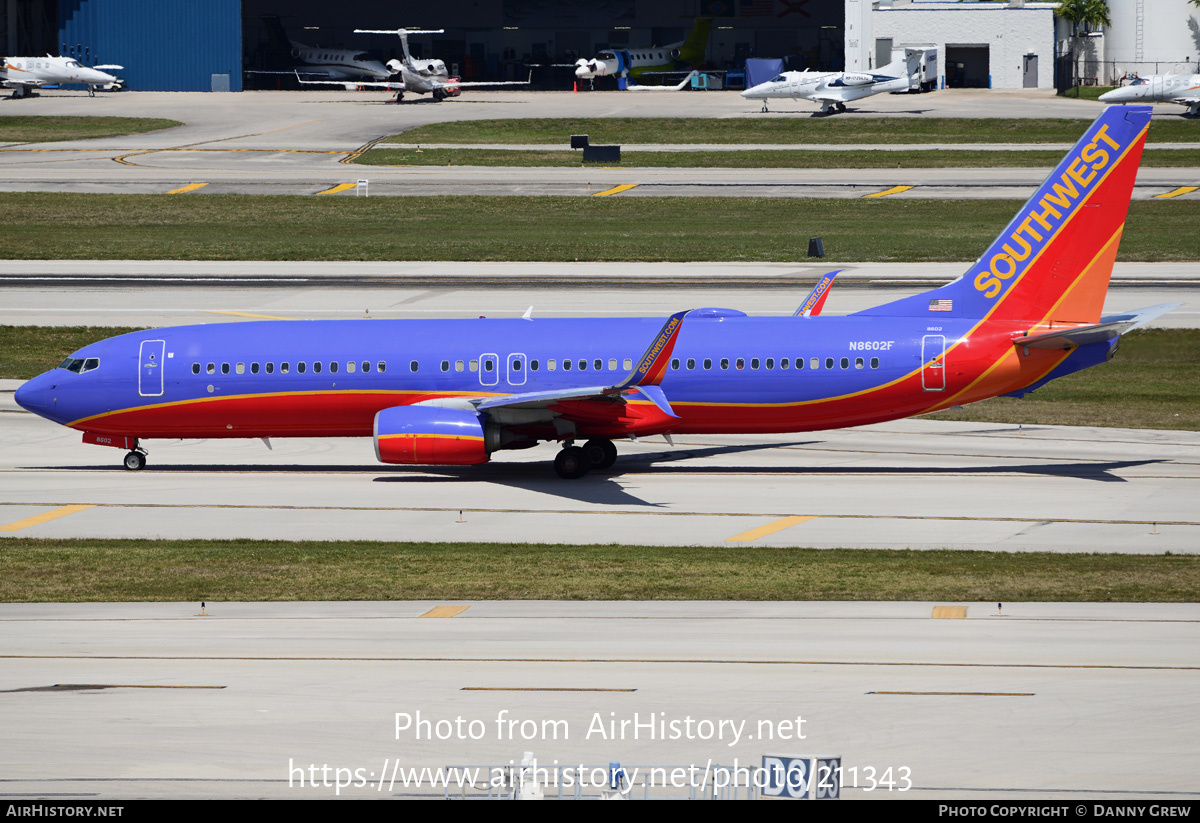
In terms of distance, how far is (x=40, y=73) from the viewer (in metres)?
134

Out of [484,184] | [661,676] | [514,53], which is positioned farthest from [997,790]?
[514,53]

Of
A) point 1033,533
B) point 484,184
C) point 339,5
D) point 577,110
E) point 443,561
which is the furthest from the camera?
point 339,5

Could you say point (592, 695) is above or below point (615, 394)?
below

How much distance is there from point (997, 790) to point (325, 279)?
50.8 metres

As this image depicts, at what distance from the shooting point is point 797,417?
3594 cm

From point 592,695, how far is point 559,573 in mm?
6881

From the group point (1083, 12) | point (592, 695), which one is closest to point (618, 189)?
point (592, 695)

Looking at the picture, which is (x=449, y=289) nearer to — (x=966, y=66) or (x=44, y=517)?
(x=44, y=517)

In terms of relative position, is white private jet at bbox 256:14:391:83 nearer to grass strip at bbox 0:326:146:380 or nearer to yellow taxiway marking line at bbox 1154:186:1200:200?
yellow taxiway marking line at bbox 1154:186:1200:200

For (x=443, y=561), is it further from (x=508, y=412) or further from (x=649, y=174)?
(x=649, y=174)

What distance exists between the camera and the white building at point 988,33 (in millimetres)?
145250

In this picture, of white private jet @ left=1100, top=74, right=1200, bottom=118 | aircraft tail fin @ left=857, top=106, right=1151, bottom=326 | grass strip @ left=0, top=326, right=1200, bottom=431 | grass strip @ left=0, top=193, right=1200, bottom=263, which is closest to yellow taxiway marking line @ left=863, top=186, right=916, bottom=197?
grass strip @ left=0, top=193, right=1200, bottom=263

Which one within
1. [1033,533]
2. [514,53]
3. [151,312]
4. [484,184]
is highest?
[514,53]

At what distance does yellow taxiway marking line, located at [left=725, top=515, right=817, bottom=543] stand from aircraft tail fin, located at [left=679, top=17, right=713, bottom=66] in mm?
134856
